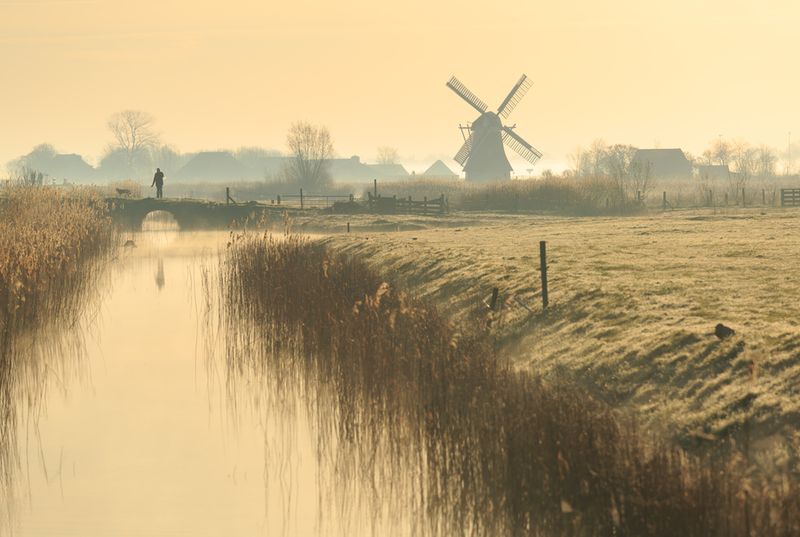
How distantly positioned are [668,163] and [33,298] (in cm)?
13479

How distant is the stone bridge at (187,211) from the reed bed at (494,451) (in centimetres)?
4222

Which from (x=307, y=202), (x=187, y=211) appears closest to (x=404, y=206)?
(x=187, y=211)

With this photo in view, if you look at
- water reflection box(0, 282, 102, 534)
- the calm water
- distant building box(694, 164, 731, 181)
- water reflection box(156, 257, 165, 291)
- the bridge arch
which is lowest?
the calm water

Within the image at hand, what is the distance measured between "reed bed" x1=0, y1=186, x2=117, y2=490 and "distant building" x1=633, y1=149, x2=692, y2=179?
4700 inches

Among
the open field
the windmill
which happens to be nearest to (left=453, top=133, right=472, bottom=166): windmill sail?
the windmill

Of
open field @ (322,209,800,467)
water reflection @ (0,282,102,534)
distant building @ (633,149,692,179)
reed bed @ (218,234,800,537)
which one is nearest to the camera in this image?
reed bed @ (218,234,800,537)

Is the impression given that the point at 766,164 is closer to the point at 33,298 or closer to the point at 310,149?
the point at 310,149

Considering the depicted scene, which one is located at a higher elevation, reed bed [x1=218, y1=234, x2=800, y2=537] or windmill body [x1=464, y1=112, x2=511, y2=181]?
windmill body [x1=464, y1=112, x2=511, y2=181]

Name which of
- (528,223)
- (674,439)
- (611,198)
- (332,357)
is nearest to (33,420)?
(332,357)

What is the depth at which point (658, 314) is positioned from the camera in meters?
16.5

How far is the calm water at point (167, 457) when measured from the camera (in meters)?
10.4

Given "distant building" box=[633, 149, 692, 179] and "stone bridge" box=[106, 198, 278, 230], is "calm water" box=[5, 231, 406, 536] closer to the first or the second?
"stone bridge" box=[106, 198, 278, 230]

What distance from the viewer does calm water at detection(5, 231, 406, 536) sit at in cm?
1043

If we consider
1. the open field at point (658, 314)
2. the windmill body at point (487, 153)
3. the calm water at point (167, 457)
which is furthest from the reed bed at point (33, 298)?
the windmill body at point (487, 153)
